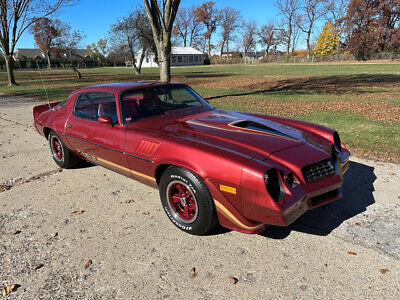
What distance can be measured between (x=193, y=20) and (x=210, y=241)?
97.6 meters

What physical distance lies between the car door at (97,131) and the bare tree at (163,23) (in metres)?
6.74

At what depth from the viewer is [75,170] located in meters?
4.86

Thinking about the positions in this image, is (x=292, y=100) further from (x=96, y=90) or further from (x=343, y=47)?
(x=343, y=47)

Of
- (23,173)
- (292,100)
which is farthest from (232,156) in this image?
(292,100)

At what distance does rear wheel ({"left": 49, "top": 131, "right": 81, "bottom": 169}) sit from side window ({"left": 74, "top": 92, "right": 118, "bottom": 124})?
2.34 feet

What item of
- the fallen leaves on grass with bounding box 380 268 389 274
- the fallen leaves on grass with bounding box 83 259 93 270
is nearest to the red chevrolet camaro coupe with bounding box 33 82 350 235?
the fallen leaves on grass with bounding box 380 268 389 274

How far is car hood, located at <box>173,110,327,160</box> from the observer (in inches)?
110

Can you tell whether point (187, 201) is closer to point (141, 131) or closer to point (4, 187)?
point (141, 131)

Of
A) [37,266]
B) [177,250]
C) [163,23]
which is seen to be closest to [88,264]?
[37,266]

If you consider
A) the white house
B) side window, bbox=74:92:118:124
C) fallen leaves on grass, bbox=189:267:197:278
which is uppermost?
the white house

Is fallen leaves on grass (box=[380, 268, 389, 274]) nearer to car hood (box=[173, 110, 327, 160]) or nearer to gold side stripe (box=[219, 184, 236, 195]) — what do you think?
car hood (box=[173, 110, 327, 160])

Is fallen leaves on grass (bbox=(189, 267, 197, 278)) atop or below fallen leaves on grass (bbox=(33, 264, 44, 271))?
atop

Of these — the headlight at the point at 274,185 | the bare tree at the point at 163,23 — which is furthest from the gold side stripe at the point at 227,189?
the bare tree at the point at 163,23

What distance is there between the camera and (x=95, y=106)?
409 cm
